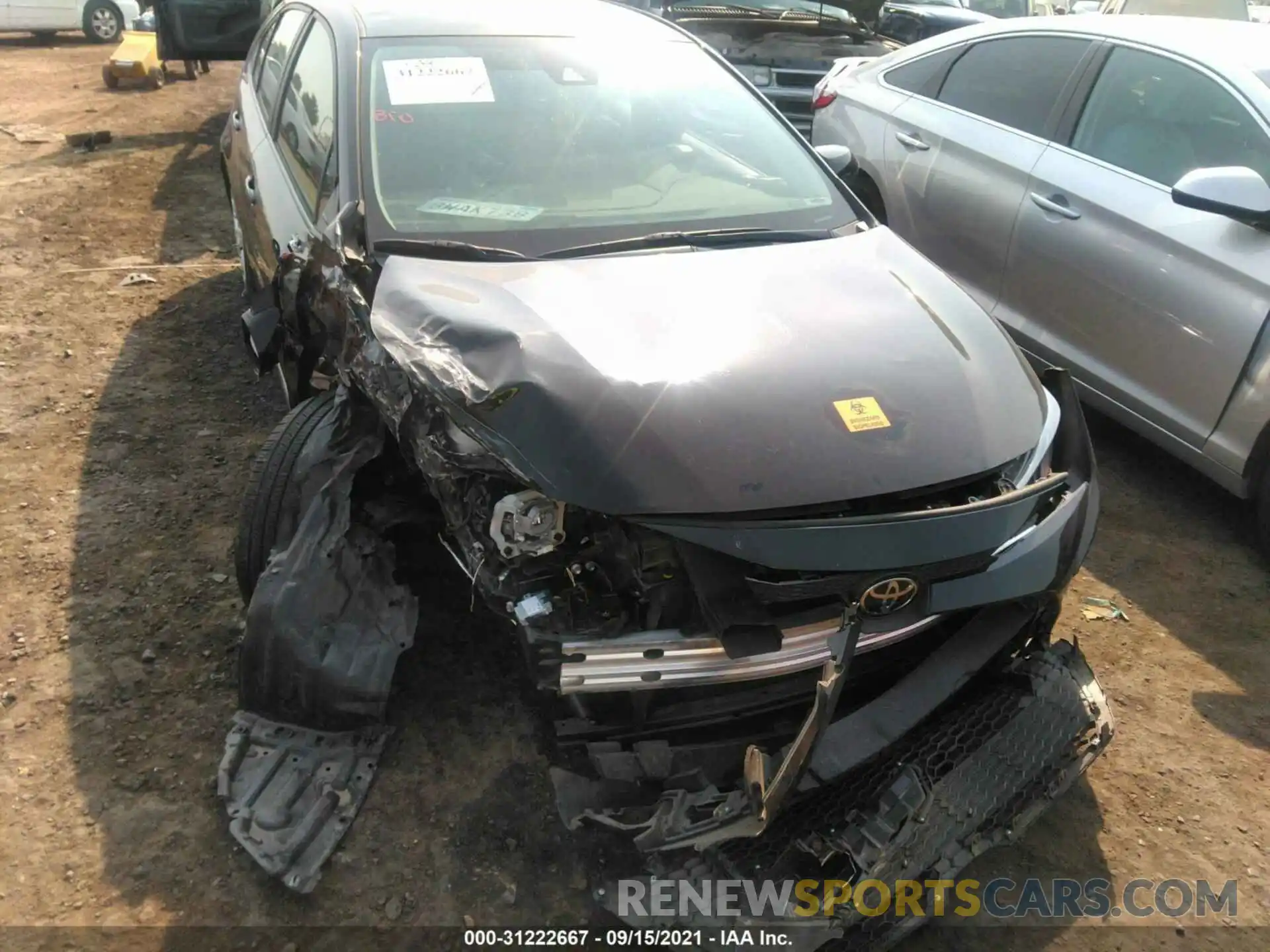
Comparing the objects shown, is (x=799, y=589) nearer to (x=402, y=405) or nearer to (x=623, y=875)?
(x=623, y=875)

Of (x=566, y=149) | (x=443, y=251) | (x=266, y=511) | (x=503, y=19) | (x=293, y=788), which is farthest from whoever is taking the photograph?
(x=503, y=19)

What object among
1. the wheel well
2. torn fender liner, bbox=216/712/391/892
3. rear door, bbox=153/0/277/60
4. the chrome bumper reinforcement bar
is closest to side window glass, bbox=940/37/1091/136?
the chrome bumper reinforcement bar

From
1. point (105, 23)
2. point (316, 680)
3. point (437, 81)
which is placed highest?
point (437, 81)

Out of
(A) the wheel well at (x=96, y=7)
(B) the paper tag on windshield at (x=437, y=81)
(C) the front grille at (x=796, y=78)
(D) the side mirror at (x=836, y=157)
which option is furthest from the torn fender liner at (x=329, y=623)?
(A) the wheel well at (x=96, y=7)

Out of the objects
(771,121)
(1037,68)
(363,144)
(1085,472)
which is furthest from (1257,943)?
(1037,68)

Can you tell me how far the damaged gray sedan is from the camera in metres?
1.91

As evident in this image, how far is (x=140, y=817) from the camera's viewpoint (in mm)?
2293

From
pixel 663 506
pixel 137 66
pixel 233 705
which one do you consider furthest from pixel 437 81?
pixel 137 66

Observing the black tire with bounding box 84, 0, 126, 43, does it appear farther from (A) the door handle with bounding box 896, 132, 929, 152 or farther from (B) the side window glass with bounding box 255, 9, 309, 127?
(A) the door handle with bounding box 896, 132, 929, 152

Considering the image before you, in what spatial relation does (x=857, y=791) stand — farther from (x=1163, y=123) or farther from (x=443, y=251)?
(x=1163, y=123)

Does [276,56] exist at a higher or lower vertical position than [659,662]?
higher

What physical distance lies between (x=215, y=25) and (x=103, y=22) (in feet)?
28.7

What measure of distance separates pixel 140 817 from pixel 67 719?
446 millimetres

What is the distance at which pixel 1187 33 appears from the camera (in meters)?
3.76
